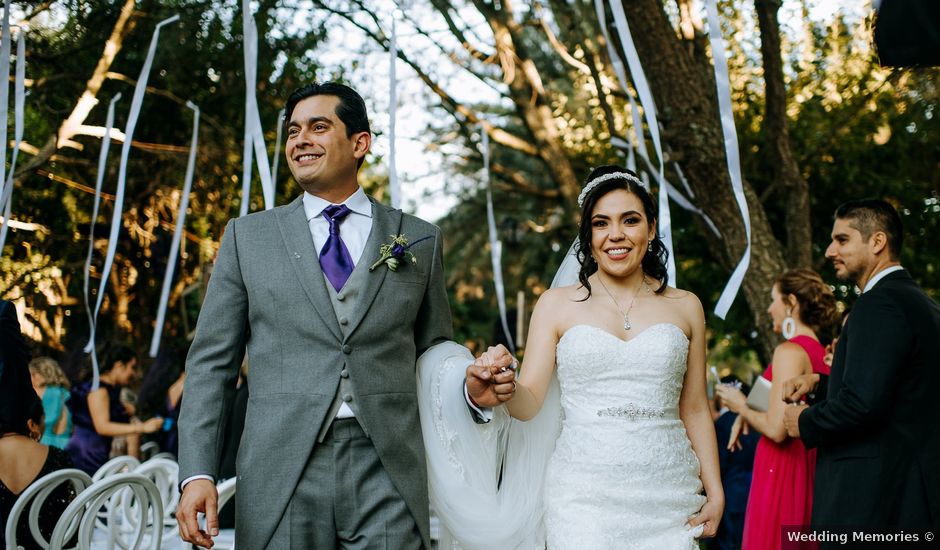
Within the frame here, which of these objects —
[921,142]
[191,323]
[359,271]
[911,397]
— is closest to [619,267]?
[359,271]

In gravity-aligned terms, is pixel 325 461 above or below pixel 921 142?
below

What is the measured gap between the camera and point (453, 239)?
15.8 m

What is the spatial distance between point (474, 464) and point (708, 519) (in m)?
0.81

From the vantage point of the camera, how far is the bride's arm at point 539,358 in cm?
318

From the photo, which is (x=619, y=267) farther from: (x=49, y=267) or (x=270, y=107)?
(x=270, y=107)


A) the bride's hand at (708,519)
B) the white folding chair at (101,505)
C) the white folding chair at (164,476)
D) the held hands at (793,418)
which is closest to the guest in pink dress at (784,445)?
the held hands at (793,418)

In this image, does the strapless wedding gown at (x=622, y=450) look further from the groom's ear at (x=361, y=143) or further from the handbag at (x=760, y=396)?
the handbag at (x=760, y=396)

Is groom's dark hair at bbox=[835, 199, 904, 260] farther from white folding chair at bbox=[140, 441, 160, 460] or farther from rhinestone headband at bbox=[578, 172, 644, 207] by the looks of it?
white folding chair at bbox=[140, 441, 160, 460]

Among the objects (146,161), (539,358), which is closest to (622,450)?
(539,358)

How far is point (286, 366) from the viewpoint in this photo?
2758mm

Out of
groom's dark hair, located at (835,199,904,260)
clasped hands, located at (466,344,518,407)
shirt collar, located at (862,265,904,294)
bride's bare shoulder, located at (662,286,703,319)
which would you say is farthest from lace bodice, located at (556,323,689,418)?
groom's dark hair, located at (835,199,904,260)

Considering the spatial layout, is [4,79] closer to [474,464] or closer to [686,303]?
[474,464]

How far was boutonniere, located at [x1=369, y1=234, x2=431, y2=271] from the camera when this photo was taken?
114 inches

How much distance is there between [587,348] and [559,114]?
29.6 feet
